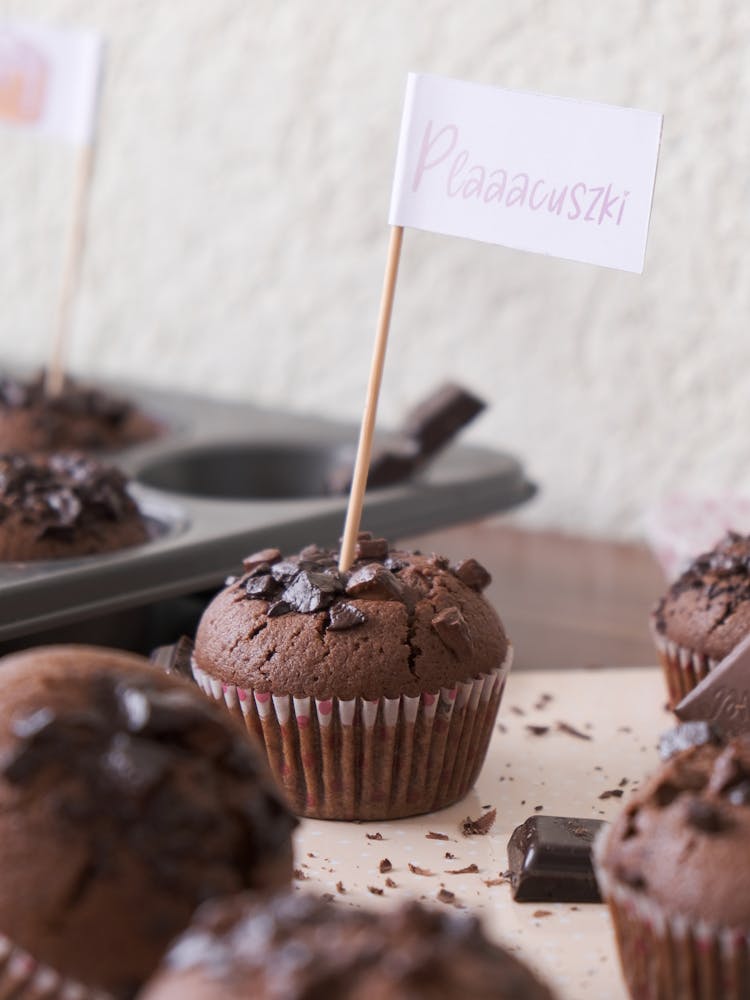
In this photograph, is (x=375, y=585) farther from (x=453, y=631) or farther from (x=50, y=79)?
(x=50, y=79)

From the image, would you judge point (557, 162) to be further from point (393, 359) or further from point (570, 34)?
point (393, 359)

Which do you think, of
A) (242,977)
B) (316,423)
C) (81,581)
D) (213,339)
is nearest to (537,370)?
(316,423)

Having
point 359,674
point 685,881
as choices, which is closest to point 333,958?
point 685,881

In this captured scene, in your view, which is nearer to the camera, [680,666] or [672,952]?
[672,952]

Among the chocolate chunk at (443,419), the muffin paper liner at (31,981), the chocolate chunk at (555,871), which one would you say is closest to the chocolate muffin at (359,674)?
the chocolate chunk at (555,871)

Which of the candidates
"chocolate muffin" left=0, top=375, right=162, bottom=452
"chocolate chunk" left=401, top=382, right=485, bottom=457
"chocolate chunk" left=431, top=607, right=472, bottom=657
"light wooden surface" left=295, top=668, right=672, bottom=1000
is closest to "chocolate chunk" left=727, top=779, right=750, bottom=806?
"light wooden surface" left=295, top=668, right=672, bottom=1000

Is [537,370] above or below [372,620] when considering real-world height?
above
